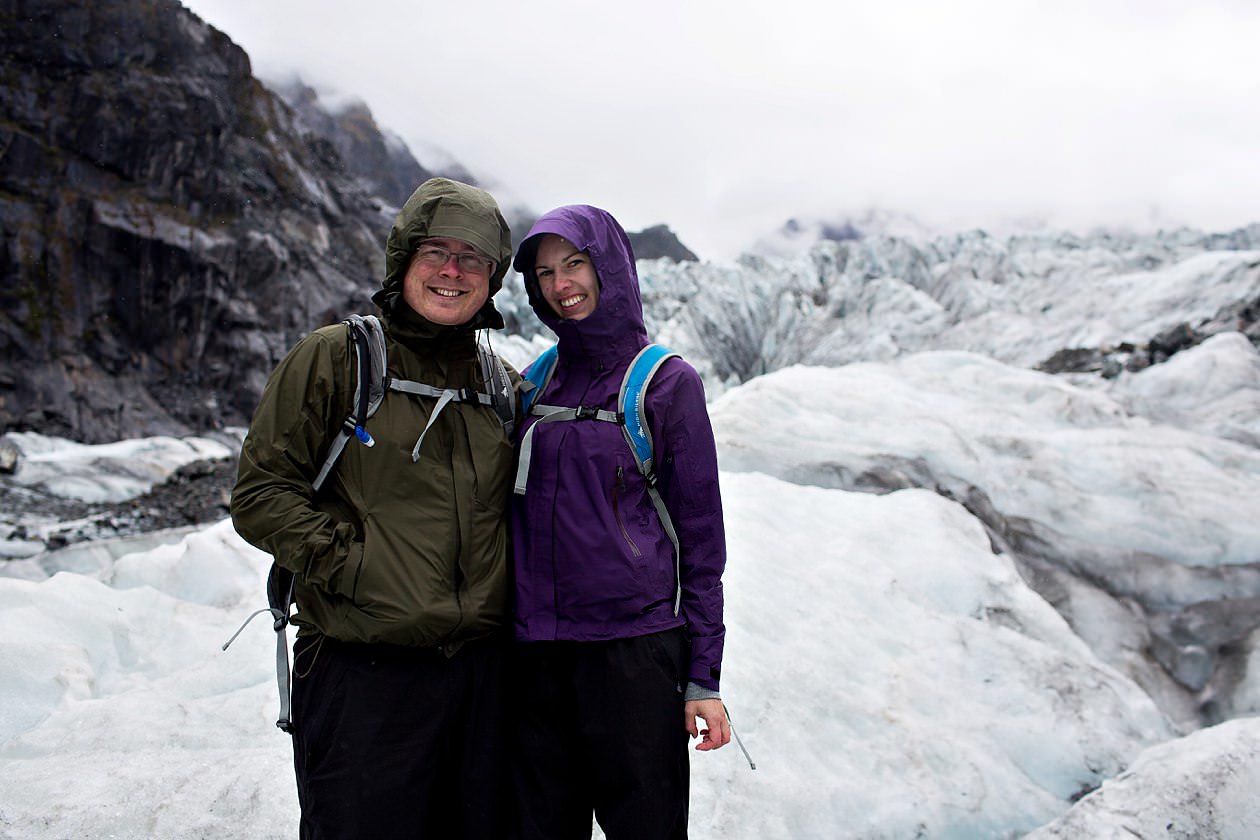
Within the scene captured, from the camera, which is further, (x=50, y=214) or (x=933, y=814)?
(x=50, y=214)

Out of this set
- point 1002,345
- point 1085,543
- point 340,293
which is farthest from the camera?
point 340,293

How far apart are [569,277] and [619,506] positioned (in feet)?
2.37

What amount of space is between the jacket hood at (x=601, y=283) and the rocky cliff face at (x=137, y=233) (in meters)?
30.4

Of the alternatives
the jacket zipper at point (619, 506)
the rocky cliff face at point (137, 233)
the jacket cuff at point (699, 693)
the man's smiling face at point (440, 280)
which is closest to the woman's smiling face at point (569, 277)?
the man's smiling face at point (440, 280)

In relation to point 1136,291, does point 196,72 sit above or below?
above

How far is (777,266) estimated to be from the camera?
185 ft

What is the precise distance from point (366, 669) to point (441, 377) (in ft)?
2.65

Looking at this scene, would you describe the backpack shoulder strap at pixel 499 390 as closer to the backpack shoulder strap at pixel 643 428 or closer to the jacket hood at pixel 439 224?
the jacket hood at pixel 439 224

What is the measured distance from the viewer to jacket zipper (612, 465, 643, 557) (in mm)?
2049

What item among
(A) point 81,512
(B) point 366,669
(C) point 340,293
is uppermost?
(B) point 366,669

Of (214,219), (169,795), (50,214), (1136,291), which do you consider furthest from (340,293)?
(169,795)

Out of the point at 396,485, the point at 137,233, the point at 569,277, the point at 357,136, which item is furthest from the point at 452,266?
the point at 357,136

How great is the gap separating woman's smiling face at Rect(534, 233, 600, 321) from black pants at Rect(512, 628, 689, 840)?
1.00 metres

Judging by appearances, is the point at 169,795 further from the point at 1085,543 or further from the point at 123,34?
the point at 123,34
